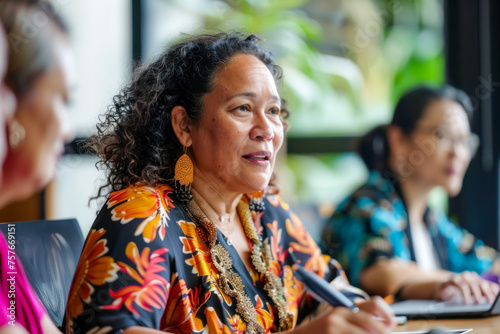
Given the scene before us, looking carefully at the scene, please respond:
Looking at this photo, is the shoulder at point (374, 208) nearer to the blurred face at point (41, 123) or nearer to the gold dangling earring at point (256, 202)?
the gold dangling earring at point (256, 202)

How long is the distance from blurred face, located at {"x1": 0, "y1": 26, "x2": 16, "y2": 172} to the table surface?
84 centimetres

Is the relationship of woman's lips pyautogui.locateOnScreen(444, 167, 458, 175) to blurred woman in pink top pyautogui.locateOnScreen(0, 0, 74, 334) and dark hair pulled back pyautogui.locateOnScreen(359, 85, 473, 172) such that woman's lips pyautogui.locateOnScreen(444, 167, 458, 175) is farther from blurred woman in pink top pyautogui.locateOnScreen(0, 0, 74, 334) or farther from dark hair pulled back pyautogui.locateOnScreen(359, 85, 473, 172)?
blurred woman in pink top pyautogui.locateOnScreen(0, 0, 74, 334)

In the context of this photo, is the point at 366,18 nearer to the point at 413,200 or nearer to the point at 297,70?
the point at 297,70

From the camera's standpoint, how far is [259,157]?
4.19 feet

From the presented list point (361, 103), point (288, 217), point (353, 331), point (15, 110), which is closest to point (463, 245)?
point (288, 217)

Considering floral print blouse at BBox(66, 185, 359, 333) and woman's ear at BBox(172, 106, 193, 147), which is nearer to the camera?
floral print blouse at BBox(66, 185, 359, 333)

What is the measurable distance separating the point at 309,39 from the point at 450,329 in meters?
2.40

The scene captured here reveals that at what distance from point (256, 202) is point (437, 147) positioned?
1.29 metres

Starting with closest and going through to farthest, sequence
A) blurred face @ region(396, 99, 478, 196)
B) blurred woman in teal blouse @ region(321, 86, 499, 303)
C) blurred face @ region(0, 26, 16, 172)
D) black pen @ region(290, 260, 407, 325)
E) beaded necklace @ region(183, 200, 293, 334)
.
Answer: blurred face @ region(0, 26, 16, 172), black pen @ region(290, 260, 407, 325), beaded necklace @ region(183, 200, 293, 334), blurred woman in teal blouse @ region(321, 86, 499, 303), blurred face @ region(396, 99, 478, 196)

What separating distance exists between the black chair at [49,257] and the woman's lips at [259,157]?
1.40 ft

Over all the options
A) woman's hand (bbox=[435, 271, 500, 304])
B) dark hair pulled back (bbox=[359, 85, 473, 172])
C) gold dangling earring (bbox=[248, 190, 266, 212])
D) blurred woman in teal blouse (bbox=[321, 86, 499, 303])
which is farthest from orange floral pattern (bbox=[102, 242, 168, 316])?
dark hair pulled back (bbox=[359, 85, 473, 172])

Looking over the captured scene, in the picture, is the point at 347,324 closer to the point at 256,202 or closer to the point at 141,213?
the point at 141,213

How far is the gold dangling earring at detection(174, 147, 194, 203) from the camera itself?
124cm

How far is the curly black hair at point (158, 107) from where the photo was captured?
126 cm
